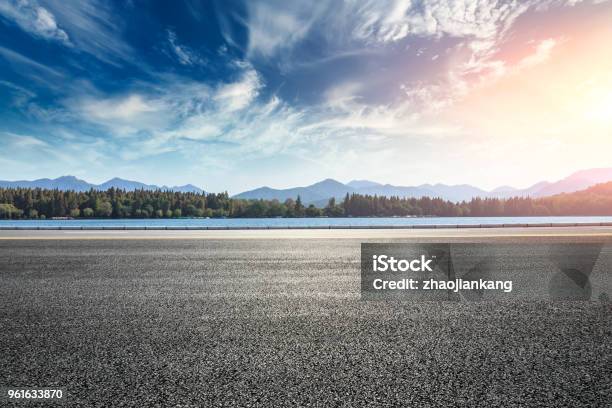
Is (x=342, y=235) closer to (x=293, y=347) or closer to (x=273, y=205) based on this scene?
(x=293, y=347)

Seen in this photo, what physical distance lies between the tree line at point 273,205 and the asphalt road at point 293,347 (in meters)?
161

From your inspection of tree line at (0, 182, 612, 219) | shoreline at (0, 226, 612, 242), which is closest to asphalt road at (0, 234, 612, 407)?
shoreline at (0, 226, 612, 242)

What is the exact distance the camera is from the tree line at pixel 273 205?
158000 millimetres

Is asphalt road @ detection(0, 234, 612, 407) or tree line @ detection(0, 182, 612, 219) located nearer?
asphalt road @ detection(0, 234, 612, 407)

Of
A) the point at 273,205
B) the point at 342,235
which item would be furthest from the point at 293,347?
the point at 273,205

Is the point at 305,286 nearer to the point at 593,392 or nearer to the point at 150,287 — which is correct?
the point at 150,287

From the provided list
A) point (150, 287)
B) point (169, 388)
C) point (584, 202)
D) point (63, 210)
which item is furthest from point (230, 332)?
point (584, 202)

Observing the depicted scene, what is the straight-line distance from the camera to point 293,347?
17.1 ft

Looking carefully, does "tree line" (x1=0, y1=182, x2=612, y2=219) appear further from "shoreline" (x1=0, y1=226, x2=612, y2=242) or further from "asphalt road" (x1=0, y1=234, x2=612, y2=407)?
"asphalt road" (x1=0, y1=234, x2=612, y2=407)

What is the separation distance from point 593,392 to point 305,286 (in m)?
6.46

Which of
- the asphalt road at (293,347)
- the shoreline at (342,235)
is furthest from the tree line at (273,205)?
the asphalt road at (293,347)

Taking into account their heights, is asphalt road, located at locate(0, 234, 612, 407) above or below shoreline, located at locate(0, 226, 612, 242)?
below

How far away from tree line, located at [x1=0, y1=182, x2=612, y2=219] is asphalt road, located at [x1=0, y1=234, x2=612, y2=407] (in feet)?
529

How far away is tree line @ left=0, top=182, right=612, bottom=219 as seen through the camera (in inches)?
6220
